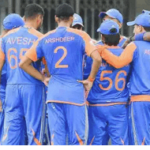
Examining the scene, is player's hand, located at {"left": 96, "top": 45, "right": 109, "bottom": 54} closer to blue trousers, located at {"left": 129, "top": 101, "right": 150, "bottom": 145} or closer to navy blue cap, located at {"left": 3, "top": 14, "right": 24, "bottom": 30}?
blue trousers, located at {"left": 129, "top": 101, "right": 150, "bottom": 145}

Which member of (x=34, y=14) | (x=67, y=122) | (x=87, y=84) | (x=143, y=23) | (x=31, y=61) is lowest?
(x=67, y=122)

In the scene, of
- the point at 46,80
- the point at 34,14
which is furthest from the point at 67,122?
the point at 34,14

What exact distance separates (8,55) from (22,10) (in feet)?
17.4

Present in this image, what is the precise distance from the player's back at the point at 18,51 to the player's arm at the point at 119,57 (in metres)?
0.78

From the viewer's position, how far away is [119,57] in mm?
8328

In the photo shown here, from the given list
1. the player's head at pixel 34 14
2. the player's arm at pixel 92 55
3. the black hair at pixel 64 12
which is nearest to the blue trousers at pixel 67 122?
the player's arm at pixel 92 55

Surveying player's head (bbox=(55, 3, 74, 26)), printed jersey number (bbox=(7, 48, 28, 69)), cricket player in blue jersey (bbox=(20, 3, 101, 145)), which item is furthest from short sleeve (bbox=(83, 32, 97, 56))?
printed jersey number (bbox=(7, 48, 28, 69))

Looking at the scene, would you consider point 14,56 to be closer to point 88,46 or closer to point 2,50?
point 2,50

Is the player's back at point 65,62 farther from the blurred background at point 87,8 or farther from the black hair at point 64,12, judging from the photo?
the blurred background at point 87,8

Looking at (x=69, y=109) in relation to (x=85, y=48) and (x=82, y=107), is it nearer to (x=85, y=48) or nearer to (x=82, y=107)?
(x=82, y=107)

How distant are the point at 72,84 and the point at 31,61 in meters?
0.55

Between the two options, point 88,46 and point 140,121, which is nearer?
point 88,46

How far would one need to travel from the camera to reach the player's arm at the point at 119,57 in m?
8.31
